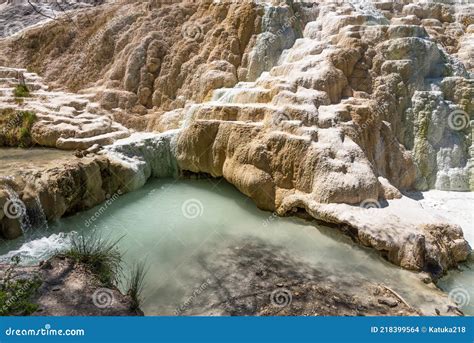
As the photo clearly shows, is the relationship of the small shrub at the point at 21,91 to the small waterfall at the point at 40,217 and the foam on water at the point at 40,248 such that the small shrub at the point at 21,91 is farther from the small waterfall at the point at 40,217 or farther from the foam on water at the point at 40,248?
the foam on water at the point at 40,248

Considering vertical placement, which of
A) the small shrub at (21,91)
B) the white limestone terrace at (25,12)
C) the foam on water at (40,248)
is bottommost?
the foam on water at (40,248)

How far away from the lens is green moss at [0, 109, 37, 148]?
12.0 meters

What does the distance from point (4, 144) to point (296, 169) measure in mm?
10119

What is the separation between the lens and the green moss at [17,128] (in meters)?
12.0

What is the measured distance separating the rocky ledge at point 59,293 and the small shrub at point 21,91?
1091cm

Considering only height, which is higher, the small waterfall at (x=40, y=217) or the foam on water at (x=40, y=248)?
the small waterfall at (x=40, y=217)

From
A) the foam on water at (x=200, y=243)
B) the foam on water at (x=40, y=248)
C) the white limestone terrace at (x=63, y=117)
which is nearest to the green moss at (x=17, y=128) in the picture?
the white limestone terrace at (x=63, y=117)

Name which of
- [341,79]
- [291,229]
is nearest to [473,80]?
[341,79]

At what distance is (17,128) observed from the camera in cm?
1213

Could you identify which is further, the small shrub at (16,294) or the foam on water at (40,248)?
the foam on water at (40,248)

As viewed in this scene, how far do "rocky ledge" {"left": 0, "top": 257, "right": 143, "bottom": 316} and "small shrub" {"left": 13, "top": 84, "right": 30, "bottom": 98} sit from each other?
35.8 ft

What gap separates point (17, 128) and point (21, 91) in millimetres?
2722

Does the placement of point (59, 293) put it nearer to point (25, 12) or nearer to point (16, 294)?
point (16, 294)

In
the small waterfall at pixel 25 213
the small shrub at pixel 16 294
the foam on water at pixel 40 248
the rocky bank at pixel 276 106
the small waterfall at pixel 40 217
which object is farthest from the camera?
the rocky bank at pixel 276 106
